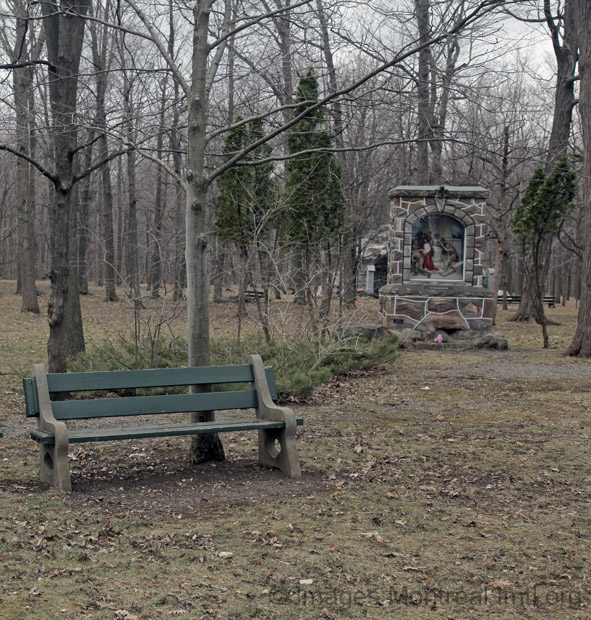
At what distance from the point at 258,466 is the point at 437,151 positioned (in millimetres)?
19579

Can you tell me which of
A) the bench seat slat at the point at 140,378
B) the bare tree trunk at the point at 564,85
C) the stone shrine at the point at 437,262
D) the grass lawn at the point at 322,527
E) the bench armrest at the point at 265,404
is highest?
the bare tree trunk at the point at 564,85

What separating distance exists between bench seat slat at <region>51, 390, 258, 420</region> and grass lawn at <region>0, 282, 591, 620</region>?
51 cm

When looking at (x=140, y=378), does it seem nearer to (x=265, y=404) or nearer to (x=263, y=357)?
(x=265, y=404)

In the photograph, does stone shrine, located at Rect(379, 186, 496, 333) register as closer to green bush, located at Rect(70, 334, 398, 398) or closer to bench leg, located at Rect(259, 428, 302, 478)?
green bush, located at Rect(70, 334, 398, 398)

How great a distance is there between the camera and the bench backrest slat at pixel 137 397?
5.43 meters

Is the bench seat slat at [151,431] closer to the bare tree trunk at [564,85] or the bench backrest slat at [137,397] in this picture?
the bench backrest slat at [137,397]

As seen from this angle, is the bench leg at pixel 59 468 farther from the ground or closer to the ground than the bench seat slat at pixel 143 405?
closer to the ground

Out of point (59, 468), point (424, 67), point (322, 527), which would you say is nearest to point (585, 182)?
point (424, 67)

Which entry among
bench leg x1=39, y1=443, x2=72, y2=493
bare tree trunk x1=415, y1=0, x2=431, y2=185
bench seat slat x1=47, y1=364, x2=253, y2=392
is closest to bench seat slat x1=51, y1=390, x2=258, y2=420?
bench seat slat x1=47, y1=364, x2=253, y2=392

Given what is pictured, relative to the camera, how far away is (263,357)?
1033cm

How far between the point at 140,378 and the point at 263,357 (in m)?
4.71

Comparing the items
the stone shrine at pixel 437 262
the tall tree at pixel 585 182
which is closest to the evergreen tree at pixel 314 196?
the stone shrine at pixel 437 262

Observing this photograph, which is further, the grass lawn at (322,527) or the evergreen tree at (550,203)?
the evergreen tree at (550,203)

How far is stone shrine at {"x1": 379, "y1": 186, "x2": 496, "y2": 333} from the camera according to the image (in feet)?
55.8
